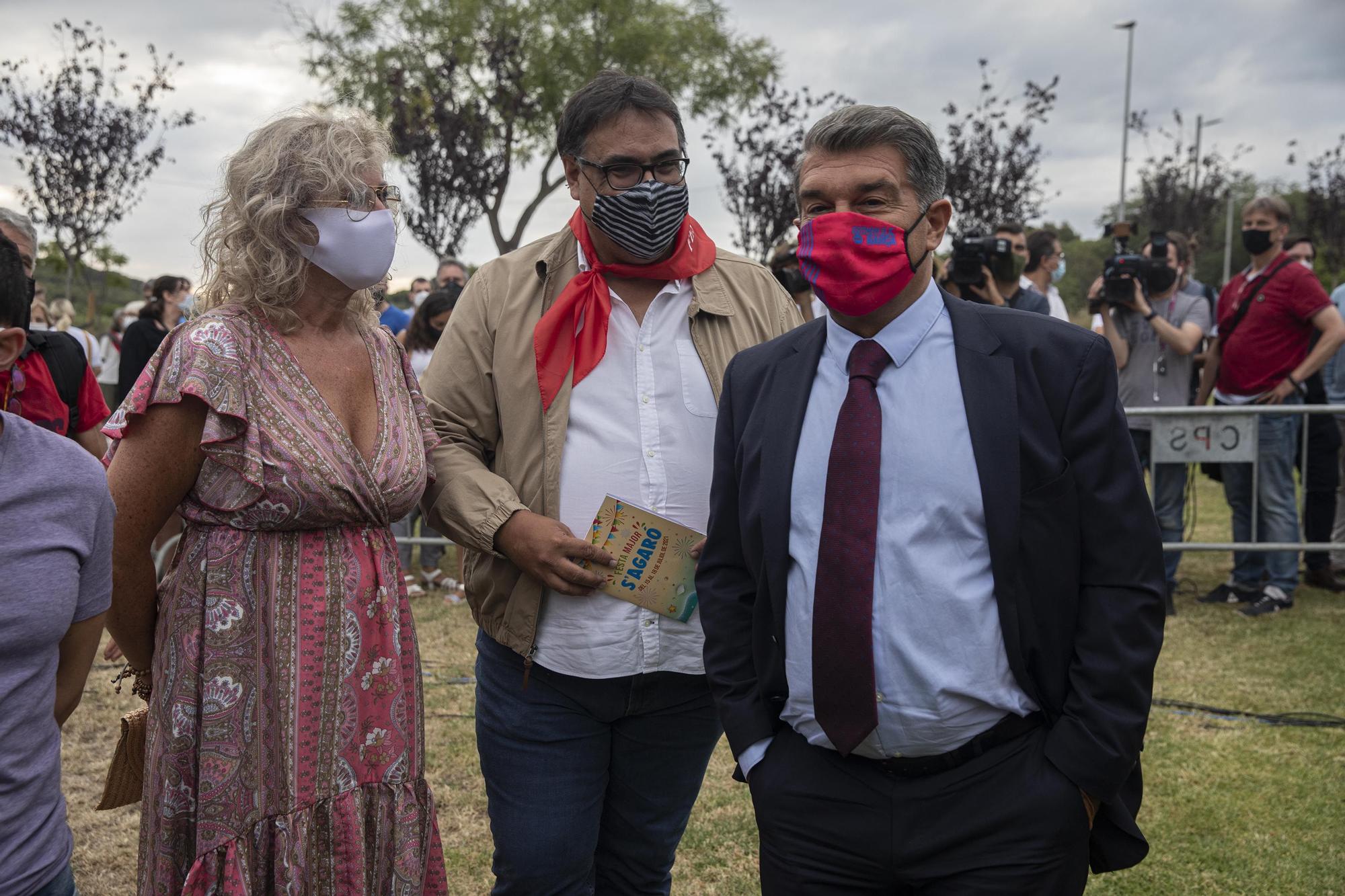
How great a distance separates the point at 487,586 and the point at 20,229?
2.71m

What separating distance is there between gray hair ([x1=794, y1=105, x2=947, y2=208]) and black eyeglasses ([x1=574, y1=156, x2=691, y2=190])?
1.80ft

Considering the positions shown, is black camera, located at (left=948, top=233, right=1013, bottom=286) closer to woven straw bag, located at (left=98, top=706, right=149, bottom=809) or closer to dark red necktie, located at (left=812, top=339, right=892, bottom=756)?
dark red necktie, located at (left=812, top=339, right=892, bottom=756)

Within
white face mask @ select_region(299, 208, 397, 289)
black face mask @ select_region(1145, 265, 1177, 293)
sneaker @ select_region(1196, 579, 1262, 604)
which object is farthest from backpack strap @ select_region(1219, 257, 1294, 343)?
white face mask @ select_region(299, 208, 397, 289)

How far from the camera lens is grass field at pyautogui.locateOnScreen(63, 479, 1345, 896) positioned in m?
3.81

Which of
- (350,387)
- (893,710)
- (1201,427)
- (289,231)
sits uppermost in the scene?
(289,231)

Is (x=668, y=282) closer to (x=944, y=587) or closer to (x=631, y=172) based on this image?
(x=631, y=172)

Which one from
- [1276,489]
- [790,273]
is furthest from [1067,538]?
[1276,489]

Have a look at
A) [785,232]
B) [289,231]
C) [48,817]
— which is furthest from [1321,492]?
[785,232]

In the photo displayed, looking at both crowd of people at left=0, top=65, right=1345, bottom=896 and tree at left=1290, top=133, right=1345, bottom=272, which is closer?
crowd of people at left=0, top=65, right=1345, bottom=896

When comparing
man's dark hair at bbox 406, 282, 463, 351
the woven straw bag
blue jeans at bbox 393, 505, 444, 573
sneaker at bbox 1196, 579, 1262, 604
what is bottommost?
sneaker at bbox 1196, 579, 1262, 604

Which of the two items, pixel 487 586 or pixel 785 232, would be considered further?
pixel 785 232

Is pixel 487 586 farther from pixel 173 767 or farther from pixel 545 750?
pixel 173 767

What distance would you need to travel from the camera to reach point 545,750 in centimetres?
256

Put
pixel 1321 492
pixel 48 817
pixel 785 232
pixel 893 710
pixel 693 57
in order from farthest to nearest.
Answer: pixel 693 57 → pixel 785 232 → pixel 1321 492 → pixel 893 710 → pixel 48 817
